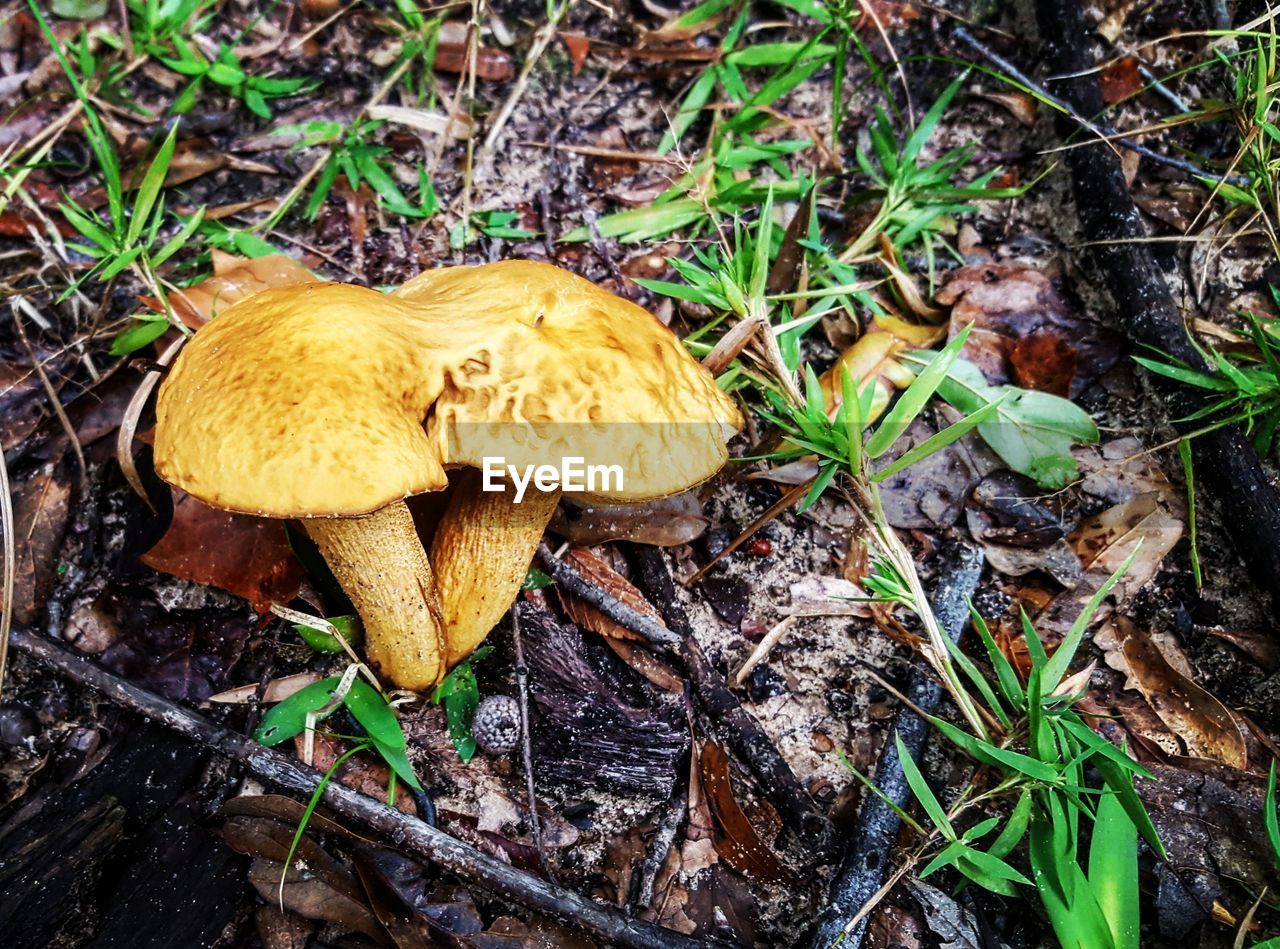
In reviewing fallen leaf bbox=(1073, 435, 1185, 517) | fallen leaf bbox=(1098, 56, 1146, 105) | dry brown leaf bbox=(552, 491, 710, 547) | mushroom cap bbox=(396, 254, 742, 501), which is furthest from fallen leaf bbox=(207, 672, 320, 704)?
fallen leaf bbox=(1098, 56, 1146, 105)

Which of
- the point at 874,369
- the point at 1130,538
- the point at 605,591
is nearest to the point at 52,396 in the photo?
the point at 605,591

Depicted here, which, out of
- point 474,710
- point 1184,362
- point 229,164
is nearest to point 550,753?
point 474,710

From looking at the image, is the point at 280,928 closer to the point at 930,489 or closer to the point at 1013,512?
the point at 930,489

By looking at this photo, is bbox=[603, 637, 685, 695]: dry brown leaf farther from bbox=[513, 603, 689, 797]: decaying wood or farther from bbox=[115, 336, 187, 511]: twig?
bbox=[115, 336, 187, 511]: twig

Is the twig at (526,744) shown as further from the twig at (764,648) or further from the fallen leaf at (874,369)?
the fallen leaf at (874,369)

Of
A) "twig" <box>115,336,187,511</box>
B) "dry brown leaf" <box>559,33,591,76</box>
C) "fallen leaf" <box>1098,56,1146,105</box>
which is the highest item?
"dry brown leaf" <box>559,33,591,76</box>
